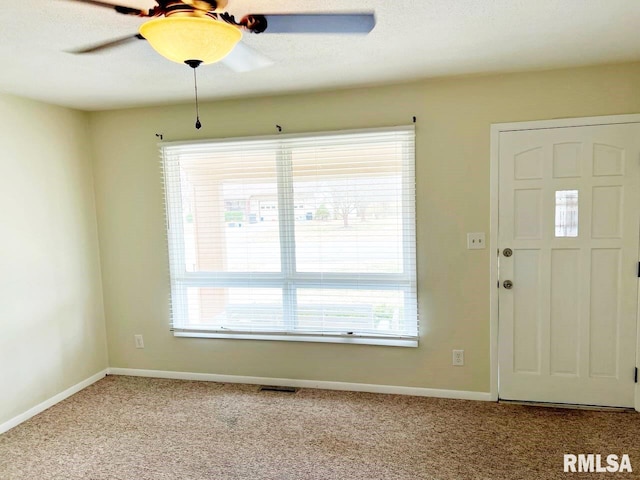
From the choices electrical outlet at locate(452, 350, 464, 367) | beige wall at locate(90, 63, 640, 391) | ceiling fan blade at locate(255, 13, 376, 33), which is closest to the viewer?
ceiling fan blade at locate(255, 13, 376, 33)

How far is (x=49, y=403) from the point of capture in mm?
3246

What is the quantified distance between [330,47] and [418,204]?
4.29 feet

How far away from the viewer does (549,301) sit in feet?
9.56

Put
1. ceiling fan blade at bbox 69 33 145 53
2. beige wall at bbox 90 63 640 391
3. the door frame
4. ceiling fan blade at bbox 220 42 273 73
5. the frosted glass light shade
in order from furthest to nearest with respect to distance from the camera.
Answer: beige wall at bbox 90 63 640 391
the door frame
ceiling fan blade at bbox 220 42 273 73
ceiling fan blade at bbox 69 33 145 53
the frosted glass light shade

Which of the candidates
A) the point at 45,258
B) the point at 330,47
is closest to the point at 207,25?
the point at 330,47

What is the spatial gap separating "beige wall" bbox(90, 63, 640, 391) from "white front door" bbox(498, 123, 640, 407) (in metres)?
0.16

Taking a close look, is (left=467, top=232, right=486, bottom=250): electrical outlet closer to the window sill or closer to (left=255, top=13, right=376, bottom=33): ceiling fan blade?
the window sill

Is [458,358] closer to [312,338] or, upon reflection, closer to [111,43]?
[312,338]

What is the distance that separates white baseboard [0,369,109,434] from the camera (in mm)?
2942

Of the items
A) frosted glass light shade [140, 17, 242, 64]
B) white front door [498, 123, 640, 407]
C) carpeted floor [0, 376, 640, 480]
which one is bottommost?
carpeted floor [0, 376, 640, 480]

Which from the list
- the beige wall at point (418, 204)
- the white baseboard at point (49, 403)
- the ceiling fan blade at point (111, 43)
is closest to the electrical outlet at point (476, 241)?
the beige wall at point (418, 204)

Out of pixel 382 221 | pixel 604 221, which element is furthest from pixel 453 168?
pixel 604 221

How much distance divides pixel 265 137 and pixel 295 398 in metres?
2.02

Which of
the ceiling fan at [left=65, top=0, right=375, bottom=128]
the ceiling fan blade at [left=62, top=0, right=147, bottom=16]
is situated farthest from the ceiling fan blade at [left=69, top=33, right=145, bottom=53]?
the ceiling fan blade at [left=62, top=0, right=147, bottom=16]
